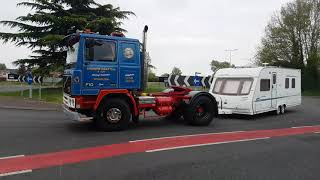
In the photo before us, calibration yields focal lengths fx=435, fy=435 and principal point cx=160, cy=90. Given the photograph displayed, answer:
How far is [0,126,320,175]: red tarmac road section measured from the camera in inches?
327

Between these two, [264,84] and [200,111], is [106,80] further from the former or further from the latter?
[264,84]

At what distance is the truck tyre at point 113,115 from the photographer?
12422mm

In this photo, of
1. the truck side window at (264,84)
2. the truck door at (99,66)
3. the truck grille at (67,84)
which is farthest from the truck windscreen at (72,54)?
the truck side window at (264,84)

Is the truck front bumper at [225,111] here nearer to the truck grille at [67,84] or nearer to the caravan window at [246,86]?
the caravan window at [246,86]

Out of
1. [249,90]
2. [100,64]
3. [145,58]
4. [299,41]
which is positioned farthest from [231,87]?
[299,41]

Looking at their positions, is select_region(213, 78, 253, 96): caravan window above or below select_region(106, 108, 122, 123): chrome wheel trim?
above

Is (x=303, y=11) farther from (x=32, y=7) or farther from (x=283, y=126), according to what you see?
(x=283, y=126)

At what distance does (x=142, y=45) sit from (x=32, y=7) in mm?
20698

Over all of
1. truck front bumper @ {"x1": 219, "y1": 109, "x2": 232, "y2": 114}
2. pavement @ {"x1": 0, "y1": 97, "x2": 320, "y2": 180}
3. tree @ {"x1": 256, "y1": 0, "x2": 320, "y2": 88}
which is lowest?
pavement @ {"x1": 0, "y1": 97, "x2": 320, "y2": 180}

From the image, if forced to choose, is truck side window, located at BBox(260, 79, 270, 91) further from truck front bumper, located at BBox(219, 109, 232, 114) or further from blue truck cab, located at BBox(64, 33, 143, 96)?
blue truck cab, located at BBox(64, 33, 143, 96)

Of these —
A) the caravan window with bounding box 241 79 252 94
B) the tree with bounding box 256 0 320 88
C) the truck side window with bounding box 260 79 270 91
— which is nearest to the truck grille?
the caravan window with bounding box 241 79 252 94

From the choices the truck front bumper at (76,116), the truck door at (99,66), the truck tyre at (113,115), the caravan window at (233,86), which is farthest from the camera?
the caravan window at (233,86)

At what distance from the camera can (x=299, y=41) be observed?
5522cm

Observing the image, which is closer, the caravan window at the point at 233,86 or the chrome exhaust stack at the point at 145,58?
the chrome exhaust stack at the point at 145,58
